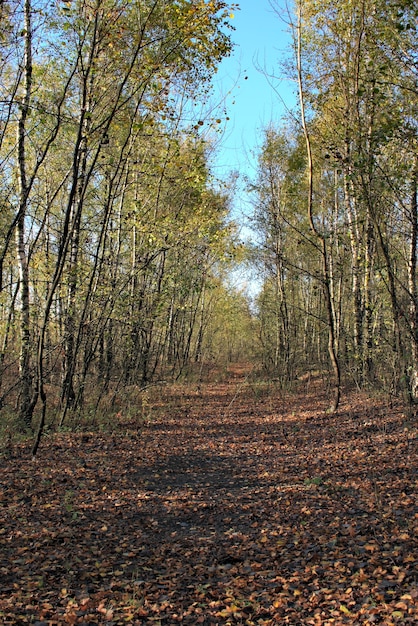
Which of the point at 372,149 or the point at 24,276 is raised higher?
the point at 372,149

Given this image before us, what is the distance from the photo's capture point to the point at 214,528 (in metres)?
5.50

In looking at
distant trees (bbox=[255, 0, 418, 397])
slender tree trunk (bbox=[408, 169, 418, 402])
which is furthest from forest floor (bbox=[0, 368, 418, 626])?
distant trees (bbox=[255, 0, 418, 397])

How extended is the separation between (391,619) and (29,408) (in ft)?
25.0

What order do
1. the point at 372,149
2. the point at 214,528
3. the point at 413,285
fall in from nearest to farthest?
1. the point at 214,528
2. the point at 372,149
3. the point at 413,285

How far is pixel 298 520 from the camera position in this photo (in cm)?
553

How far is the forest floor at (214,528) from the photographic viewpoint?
3.77 m

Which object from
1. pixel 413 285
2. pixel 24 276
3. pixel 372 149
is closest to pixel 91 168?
pixel 24 276

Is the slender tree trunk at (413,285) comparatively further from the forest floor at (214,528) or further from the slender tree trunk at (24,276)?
the slender tree trunk at (24,276)

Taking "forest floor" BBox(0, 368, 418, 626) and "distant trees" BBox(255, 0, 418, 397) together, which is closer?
"forest floor" BBox(0, 368, 418, 626)

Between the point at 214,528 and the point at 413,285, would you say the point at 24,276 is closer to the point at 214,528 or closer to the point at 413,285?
the point at 214,528

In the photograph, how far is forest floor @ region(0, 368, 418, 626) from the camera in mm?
3766

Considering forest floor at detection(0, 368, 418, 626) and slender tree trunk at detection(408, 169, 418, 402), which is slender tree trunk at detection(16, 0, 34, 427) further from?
slender tree trunk at detection(408, 169, 418, 402)

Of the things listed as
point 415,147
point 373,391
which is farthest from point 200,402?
point 415,147

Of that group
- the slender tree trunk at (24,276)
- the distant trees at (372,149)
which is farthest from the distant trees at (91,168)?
the distant trees at (372,149)
